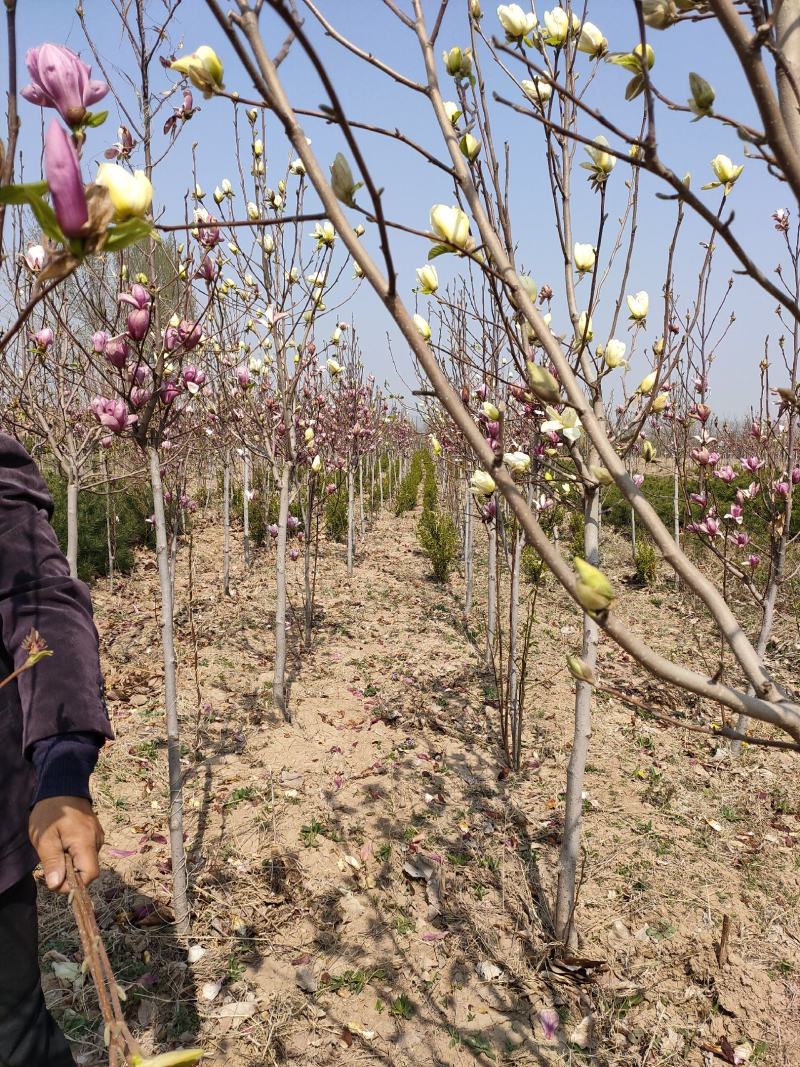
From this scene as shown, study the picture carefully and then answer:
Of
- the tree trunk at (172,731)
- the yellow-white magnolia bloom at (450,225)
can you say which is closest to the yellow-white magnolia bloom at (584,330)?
the yellow-white magnolia bloom at (450,225)

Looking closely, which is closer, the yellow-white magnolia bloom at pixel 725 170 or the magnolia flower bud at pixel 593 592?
the magnolia flower bud at pixel 593 592

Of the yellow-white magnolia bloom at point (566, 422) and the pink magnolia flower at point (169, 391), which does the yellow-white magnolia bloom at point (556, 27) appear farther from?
the pink magnolia flower at point (169, 391)

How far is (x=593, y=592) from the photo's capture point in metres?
0.59

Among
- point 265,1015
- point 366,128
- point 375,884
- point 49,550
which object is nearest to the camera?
point 366,128

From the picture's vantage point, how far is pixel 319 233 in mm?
2586

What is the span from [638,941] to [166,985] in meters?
1.86

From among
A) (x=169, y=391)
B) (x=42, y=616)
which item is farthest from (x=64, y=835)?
(x=169, y=391)

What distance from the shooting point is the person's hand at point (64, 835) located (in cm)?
91

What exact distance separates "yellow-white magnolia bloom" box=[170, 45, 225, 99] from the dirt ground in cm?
261

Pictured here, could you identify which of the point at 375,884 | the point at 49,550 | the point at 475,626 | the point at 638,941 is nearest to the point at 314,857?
the point at 375,884

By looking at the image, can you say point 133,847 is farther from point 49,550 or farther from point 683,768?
point 683,768

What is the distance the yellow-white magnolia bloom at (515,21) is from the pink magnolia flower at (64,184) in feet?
3.73

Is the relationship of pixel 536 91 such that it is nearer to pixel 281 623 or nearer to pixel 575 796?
pixel 575 796

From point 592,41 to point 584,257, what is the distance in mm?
628
